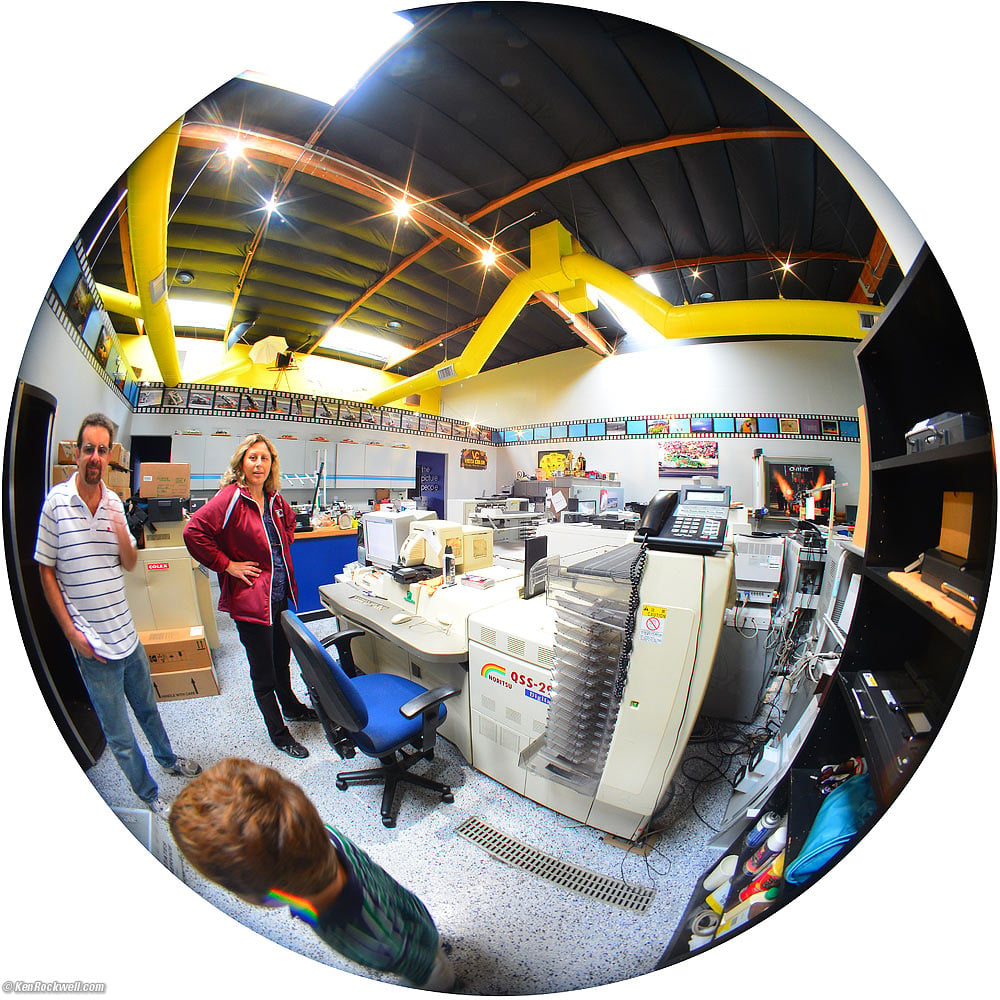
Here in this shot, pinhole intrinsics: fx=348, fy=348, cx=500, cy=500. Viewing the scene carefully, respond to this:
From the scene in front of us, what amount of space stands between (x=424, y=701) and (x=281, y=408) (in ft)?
3.73

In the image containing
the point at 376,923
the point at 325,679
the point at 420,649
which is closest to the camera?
the point at 376,923

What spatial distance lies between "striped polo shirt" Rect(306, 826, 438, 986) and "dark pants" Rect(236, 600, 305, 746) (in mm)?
265

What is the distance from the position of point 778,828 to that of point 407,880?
0.76 m

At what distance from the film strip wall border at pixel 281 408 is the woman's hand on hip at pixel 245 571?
0.96ft

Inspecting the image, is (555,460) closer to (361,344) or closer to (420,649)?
(361,344)

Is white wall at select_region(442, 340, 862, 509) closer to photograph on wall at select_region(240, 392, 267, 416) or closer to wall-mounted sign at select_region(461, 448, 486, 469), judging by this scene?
wall-mounted sign at select_region(461, 448, 486, 469)

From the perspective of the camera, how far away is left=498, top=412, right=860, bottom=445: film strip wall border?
2.31ft

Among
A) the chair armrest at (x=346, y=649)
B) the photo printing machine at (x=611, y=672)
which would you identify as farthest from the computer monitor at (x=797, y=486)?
the chair armrest at (x=346, y=649)

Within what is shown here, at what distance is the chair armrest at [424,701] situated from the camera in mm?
1230

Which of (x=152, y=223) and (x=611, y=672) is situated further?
(x=611, y=672)

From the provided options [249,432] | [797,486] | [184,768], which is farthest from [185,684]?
[797,486]

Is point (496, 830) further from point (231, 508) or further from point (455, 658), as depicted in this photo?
point (455, 658)

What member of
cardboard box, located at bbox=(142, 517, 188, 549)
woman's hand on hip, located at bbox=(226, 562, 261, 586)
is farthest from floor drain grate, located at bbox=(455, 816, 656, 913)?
cardboard box, located at bbox=(142, 517, 188, 549)

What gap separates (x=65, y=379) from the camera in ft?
1.88
